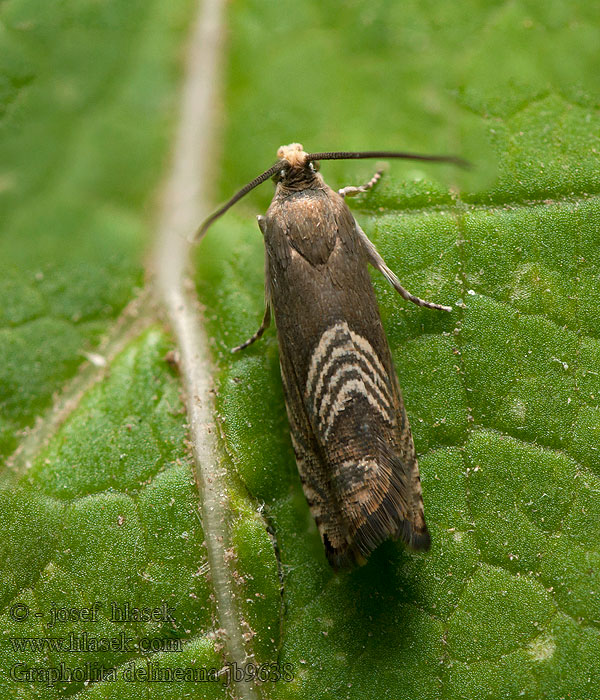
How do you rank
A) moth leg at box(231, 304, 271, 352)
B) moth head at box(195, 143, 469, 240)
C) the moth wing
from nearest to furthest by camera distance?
the moth wing, moth head at box(195, 143, 469, 240), moth leg at box(231, 304, 271, 352)

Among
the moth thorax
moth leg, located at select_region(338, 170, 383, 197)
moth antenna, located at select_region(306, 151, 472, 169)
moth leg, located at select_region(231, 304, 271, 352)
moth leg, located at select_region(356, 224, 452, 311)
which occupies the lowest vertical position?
moth leg, located at select_region(231, 304, 271, 352)

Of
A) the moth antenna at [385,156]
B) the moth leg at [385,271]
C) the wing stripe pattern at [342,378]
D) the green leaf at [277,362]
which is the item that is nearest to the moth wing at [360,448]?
the wing stripe pattern at [342,378]

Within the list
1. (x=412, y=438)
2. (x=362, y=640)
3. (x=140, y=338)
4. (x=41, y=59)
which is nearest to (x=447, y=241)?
(x=412, y=438)

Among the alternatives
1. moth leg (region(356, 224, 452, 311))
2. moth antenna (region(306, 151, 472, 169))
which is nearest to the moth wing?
moth leg (region(356, 224, 452, 311))

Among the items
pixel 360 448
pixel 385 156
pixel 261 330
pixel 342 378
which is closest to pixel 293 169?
pixel 385 156

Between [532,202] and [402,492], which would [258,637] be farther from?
[532,202]

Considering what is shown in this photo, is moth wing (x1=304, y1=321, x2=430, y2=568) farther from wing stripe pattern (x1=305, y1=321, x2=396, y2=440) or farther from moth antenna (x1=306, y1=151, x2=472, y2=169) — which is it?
moth antenna (x1=306, y1=151, x2=472, y2=169)

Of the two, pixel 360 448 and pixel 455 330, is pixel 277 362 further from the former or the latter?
pixel 455 330
